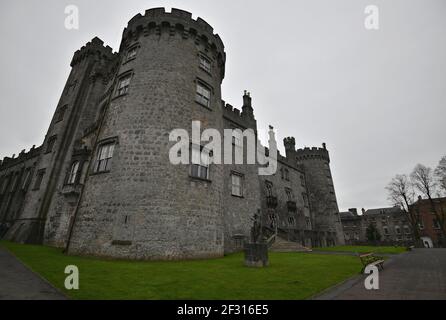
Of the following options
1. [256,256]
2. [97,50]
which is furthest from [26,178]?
[256,256]

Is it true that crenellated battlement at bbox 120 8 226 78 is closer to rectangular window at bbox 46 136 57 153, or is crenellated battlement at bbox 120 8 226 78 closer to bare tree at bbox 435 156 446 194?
rectangular window at bbox 46 136 57 153

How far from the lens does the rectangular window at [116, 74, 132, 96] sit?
15.2m

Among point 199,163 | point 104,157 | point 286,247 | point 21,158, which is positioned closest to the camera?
point 104,157

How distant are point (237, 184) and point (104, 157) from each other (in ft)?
35.7

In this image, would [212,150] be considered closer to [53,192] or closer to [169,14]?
[169,14]

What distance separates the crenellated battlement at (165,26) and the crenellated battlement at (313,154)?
96.1ft

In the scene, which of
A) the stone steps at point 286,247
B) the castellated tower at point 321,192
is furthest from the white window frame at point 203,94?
the castellated tower at point 321,192

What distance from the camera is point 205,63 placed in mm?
17594

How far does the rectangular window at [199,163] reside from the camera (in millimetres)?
13922

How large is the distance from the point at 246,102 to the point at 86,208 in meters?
19.0

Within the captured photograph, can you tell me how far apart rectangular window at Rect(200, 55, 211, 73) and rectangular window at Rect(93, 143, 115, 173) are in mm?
8689

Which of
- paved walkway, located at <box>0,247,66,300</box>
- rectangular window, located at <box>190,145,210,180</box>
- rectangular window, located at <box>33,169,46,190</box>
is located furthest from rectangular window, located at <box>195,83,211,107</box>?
rectangular window, located at <box>33,169,46,190</box>

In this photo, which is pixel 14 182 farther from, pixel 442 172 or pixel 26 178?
pixel 442 172

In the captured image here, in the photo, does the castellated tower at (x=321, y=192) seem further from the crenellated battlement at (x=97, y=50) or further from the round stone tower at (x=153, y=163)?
the crenellated battlement at (x=97, y=50)
